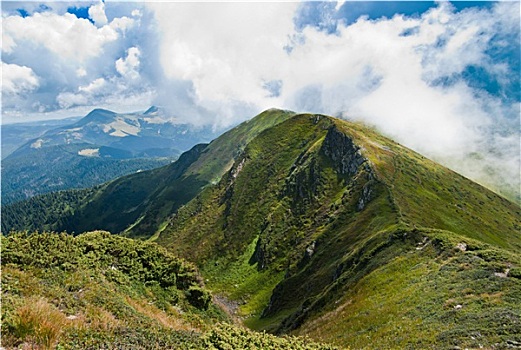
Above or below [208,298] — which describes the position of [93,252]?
above

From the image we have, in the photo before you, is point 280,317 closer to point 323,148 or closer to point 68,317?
point 68,317

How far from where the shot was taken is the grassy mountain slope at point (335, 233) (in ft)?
123

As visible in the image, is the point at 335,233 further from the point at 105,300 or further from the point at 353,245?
the point at 105,300

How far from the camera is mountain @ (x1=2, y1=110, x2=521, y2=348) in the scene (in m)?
30.5

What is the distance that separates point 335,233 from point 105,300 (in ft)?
261

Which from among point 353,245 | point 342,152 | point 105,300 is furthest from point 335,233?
point 105,300

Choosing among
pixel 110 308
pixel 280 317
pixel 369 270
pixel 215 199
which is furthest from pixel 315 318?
pixel 215 199

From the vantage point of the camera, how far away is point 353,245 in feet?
237

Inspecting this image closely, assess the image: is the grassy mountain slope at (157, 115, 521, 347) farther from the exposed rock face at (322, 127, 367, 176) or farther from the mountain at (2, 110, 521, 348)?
the exposed rock face at (322, 127, 367, 176)

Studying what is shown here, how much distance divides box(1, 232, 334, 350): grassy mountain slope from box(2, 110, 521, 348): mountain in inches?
653

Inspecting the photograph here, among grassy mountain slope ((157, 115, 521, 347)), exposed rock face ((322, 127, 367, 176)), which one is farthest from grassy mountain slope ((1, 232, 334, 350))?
exposed rock face ((322, 127, 367, 176))

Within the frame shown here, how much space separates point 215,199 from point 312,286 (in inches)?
4702

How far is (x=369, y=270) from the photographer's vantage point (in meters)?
53.0

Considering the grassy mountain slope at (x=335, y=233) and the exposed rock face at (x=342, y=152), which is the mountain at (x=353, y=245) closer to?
the grassy mountain slope at (x=335, y=233)
